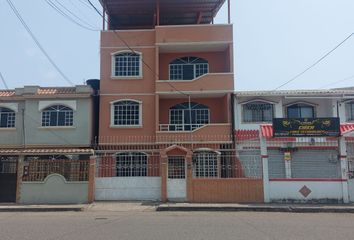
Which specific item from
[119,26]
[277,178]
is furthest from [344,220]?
[119,26]

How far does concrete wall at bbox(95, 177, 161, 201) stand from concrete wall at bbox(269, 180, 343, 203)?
5.49m

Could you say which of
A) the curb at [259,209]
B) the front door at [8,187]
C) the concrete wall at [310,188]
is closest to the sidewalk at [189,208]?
the curb at [259,209]

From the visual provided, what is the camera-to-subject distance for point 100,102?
86.1ft

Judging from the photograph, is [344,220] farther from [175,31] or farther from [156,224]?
[175,31]

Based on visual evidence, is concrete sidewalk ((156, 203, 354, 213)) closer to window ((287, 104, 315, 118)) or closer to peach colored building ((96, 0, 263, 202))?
peach colored building ((96, 0, 263, 202))

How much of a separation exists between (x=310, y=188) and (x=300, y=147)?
21.0 feet

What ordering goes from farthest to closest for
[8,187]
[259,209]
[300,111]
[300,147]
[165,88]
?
[300,111] → [165,88] → [300,147] → [8,187] → [259,209]

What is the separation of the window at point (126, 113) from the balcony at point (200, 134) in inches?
82.4

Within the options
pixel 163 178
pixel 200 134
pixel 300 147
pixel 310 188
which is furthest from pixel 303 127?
pixel 200 134

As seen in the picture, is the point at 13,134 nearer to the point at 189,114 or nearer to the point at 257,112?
the point at 189,114

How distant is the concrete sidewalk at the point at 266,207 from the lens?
1600 cm

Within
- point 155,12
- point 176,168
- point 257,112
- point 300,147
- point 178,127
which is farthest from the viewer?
point 155,12

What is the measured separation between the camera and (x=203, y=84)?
26.1 m

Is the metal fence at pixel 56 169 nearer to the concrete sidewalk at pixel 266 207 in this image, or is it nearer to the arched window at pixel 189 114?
the concrete sidewalk at pixel 266 207
